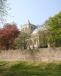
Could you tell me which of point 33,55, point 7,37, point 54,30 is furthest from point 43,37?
point 33,55

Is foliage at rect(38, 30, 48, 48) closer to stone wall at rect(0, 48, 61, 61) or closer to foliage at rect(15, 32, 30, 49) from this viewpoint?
foliage at rect(15, 32, 30, 49)

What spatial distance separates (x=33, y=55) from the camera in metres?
49.2

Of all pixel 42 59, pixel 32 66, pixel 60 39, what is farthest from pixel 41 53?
pixel 60 39

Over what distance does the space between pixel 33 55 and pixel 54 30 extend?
16949 mm

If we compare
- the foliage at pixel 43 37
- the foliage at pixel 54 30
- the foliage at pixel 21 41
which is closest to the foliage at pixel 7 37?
the foliage at pixel 21 41

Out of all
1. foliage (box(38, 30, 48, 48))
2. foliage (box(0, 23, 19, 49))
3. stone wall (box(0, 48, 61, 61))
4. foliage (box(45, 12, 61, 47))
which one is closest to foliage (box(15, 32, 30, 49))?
foliage (box(0, 23, 19, 49))

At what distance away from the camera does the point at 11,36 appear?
69.1 metres

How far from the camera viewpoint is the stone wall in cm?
4644

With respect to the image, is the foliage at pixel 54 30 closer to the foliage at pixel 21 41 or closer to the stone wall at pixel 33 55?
the foliage at pixel 21 41

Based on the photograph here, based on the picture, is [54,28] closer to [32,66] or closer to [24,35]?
[24,35]

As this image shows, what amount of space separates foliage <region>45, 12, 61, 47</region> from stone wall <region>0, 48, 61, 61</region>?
566 inches

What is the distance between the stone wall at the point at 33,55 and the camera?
46.4 metres

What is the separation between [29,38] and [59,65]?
A: 3448 centimetres

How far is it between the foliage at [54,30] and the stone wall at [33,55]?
14.4 metres
